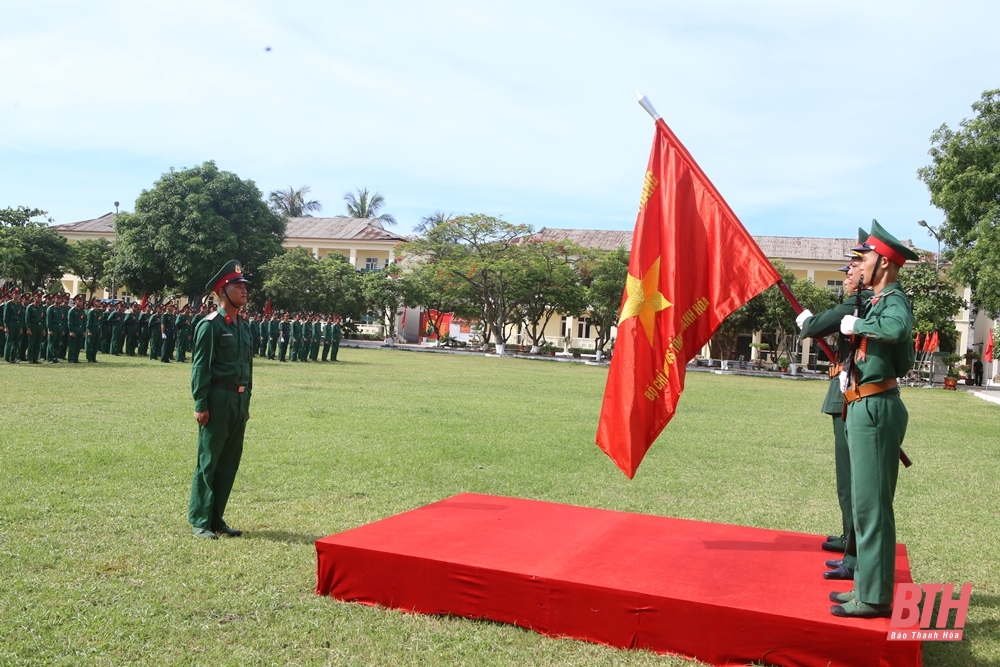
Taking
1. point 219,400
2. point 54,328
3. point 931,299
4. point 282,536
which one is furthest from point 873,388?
point 931,299

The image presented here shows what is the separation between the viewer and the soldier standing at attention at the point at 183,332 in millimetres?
26031

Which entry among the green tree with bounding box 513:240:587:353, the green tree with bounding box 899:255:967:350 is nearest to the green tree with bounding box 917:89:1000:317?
the green tree with bounding box 899:255:967:350

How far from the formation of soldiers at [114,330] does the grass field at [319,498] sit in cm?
441

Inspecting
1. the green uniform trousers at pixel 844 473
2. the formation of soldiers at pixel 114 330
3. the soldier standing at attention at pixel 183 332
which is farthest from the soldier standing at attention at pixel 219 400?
the soldier standing at attention at pixel 183 332

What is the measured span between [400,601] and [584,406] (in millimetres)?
13270

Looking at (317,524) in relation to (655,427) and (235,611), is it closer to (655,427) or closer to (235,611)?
(235,611)

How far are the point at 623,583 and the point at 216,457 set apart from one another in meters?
3.18

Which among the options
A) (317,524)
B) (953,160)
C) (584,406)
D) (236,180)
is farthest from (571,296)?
(317,524)

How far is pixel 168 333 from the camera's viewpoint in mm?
25531

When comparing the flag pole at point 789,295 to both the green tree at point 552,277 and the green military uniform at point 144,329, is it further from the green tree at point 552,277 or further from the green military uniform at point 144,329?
the green tree at point 552,277

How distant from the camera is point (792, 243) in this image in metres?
67.2

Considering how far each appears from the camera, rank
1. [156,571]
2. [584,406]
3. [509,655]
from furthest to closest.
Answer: [584,406]
[156,571]
[509,655]

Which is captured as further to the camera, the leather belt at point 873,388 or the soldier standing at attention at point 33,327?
the soldier standing at attention at point 33,327

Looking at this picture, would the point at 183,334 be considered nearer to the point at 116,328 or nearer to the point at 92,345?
the point at 116,328
